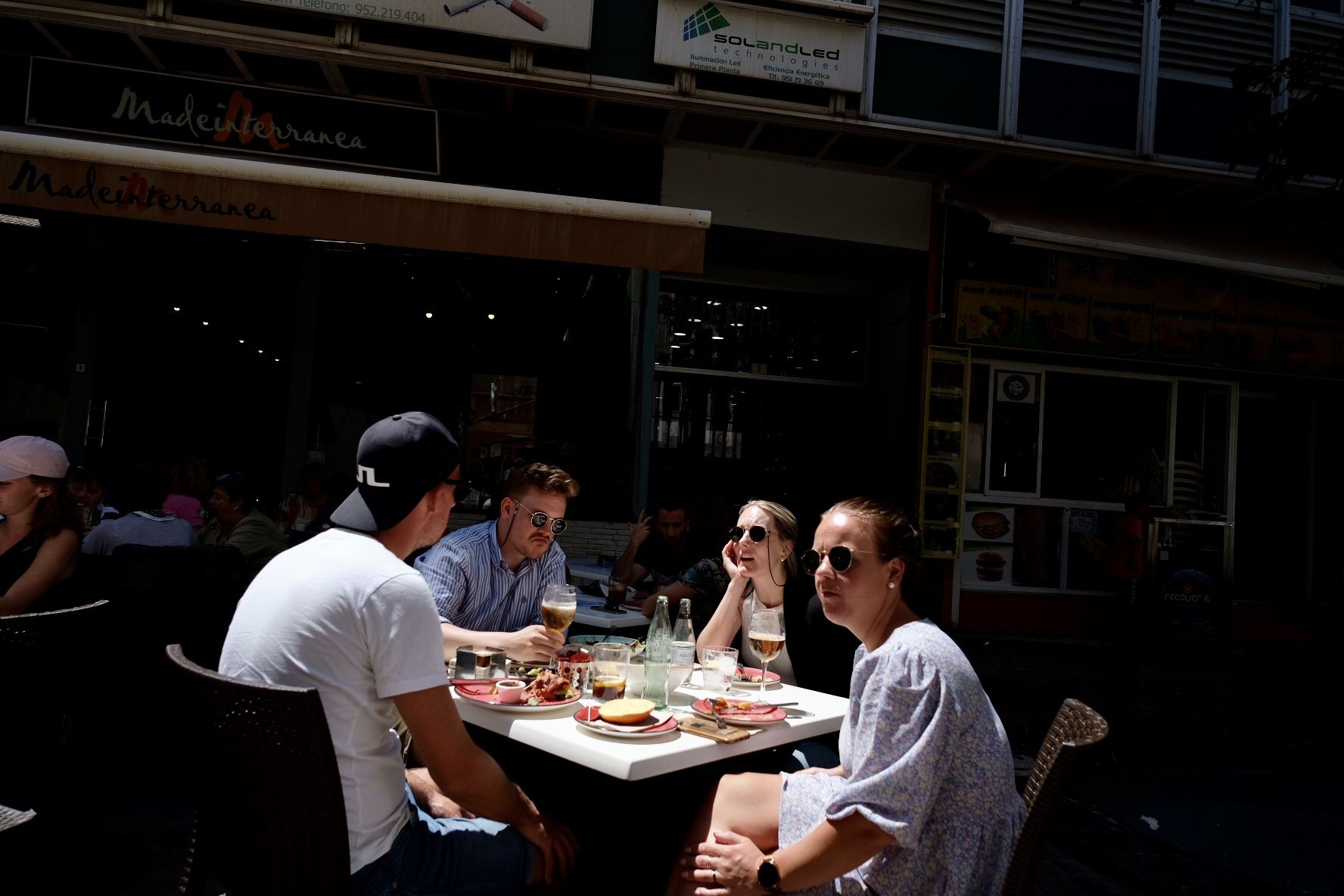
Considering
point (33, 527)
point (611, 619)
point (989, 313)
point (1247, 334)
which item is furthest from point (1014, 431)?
point (33, 527)

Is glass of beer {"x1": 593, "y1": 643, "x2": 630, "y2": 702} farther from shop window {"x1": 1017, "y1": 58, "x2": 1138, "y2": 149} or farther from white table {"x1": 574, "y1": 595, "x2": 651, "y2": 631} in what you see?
shop window {"x1": 1017, "y1": 58, "x2": 1138, "y2": 149}

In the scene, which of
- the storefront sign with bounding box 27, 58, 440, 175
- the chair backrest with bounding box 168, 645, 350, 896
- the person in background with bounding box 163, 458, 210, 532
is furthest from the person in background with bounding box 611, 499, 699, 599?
the storefront sign with bounding box 27, 58, 440, 175

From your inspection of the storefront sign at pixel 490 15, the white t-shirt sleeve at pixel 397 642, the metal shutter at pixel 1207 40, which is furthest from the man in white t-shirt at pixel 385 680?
the metal shutter at pixel 1207 40

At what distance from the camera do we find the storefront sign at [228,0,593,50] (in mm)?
7020

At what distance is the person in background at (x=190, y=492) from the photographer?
6.38 metres

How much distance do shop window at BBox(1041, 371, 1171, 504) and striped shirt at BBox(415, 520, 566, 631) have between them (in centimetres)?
744

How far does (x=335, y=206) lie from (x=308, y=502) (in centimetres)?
274

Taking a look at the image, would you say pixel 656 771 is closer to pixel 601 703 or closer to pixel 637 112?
pixel 601 703

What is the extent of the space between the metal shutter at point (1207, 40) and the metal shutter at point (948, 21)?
1846mm

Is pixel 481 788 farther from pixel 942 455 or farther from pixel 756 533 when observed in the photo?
pixel 942 455

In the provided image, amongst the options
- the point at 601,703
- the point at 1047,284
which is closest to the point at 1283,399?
the point at 1047,284

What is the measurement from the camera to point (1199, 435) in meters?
9.59

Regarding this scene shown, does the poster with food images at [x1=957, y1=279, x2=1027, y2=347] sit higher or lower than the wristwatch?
higher

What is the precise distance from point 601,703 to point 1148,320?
29.4 feet
